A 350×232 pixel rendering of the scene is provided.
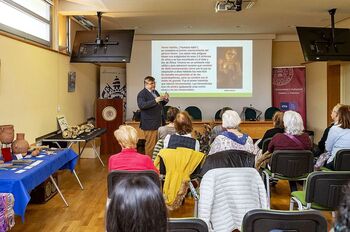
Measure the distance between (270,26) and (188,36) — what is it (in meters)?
1.99

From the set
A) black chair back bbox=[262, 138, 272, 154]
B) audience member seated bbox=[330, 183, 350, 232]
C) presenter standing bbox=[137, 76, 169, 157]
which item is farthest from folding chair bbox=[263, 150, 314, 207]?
audience member seated bbox=[330, 183, 350, 232]

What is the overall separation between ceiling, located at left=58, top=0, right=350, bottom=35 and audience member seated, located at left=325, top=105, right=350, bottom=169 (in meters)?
2.42

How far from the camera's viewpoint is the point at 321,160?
4578mm

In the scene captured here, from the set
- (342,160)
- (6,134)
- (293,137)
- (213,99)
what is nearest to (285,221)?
(342,160)

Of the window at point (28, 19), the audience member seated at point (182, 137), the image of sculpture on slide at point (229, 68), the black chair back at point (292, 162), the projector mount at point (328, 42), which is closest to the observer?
the audience member seated at point (182, 137)

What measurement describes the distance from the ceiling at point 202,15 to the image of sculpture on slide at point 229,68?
47cm

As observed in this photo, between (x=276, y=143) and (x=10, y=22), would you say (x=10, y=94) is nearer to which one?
(x=10, y=22)

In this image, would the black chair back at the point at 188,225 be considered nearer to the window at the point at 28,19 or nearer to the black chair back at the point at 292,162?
the black chair back at the point at 292,162

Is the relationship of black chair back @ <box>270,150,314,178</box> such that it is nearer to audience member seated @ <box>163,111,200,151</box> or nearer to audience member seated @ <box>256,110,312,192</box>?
audience member seated @ <box>256,110,312,192</box>

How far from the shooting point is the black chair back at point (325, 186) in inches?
123

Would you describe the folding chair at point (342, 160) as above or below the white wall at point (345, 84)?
below

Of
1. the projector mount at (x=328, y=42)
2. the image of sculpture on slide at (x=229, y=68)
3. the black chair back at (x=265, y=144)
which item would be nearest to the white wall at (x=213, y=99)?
the image of sculpture on slide at (x=229, y=68)

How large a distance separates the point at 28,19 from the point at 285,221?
4623 millimetres

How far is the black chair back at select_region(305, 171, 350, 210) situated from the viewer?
313 centimetres
